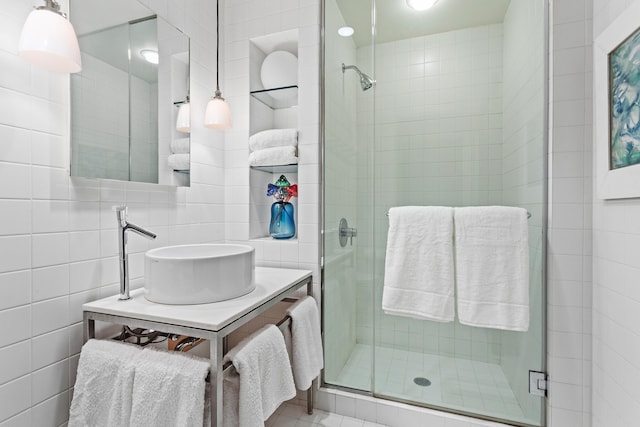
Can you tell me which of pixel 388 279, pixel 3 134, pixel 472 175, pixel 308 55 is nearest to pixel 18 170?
pixel 3 134

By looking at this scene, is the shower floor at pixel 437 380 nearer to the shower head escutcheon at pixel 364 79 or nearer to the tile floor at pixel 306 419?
the tile floor at pixel 306 419

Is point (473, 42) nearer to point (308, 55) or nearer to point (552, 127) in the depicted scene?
point (552, 127)

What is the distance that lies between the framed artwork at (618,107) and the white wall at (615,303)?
0.04m

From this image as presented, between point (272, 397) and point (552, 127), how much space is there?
149cm

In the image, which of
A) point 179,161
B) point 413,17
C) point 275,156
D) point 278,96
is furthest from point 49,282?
point 413,17

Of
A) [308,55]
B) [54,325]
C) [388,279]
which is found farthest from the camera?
[308,55]

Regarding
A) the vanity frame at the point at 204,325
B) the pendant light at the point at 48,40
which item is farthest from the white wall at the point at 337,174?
the pendant light at the point at 48,40

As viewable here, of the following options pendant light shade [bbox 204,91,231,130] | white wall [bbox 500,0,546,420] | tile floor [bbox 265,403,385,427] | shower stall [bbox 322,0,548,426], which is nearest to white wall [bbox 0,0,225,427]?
pendant light shade [bbox 204,91,231,130]

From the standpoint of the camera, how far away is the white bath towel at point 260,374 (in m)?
0.86

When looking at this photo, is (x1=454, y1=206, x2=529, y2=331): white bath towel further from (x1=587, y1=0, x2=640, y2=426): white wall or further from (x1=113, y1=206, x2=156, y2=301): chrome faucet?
(x1=113, y1=206, x2=156, y2=301): chrome faucet

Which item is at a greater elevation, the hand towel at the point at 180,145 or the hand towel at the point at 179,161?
the hand towel at the point at 180,145

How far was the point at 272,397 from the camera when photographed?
3.24ft

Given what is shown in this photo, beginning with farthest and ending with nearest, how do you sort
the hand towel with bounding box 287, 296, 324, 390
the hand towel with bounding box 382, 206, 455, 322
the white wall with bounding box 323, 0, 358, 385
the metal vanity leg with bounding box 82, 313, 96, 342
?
the white wall with bounding box 323, 0, 358, 385
the hand towel with bounding box 382, 206, 455, 322
the hand towel with bounding box 287, 296, 324, 390
the metal vanity leg with bounding box 82, 313, 96, 342

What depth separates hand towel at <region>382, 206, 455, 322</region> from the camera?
133cm
